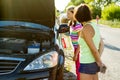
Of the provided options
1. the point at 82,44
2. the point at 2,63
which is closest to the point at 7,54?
the point at 2,63

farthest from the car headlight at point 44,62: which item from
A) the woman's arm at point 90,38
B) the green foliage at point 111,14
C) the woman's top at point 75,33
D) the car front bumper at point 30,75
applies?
the green foliage at point 111,14

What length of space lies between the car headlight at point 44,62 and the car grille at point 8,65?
0.49 feet

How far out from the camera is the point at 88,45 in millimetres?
4586

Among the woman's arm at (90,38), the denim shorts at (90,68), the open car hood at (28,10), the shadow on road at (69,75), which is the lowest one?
the shadow on road at (69,75)

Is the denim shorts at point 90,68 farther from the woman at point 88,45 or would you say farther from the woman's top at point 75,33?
the woman's top at point 75,33

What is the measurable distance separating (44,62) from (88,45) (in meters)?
0.68

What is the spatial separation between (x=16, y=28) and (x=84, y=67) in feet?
6.07

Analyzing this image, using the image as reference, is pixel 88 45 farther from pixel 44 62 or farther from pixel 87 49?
pixel 44 62

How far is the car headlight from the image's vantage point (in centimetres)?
474

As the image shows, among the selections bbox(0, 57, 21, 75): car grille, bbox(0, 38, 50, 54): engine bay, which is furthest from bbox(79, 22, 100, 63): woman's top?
bbox(0, 57, 21, 75): car grille

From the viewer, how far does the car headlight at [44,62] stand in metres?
4.74

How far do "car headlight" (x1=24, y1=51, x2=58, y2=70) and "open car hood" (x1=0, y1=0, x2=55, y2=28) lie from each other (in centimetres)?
177

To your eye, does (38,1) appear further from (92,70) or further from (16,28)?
(92,70)

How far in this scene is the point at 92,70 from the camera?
4.69 m
